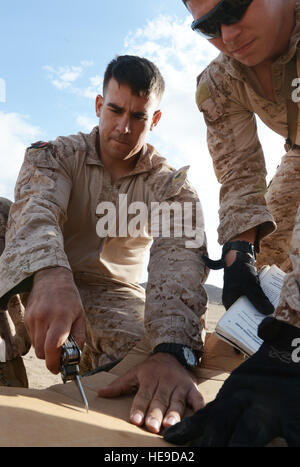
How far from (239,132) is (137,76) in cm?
65

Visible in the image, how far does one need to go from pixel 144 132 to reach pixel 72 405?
1.54 m

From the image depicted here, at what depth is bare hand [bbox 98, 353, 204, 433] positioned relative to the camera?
1.26 metres

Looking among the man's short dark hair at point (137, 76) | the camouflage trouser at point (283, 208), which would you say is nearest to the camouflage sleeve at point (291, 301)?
the man's short dark hair at point (137, 76)

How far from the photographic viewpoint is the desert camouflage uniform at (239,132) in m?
2.21

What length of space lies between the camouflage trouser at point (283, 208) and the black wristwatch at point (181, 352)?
1.48 m

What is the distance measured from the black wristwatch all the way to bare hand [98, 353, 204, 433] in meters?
0.02

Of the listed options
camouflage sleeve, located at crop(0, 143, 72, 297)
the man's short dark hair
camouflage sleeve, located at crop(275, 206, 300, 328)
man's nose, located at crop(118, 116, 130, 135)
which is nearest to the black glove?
camouflage sleeve, located at crop(275, 206, 300, 328)

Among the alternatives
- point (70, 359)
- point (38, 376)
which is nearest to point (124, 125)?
point (70, 359)

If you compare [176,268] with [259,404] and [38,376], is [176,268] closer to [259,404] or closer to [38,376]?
[259,404]

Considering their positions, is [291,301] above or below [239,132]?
below

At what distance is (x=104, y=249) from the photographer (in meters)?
2.44

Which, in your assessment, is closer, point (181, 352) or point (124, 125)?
point (181, 352)

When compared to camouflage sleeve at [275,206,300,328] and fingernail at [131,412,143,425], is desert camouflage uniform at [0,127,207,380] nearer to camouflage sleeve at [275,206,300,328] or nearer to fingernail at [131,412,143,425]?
fingernail at [131,412,143,425]
